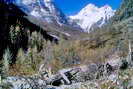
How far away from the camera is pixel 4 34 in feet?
270

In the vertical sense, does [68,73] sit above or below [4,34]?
below

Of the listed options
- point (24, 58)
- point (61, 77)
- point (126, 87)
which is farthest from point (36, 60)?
point (126, 87)

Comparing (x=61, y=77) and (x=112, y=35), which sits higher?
(x=112, y=35)

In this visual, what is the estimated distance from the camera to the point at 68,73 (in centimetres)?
4291

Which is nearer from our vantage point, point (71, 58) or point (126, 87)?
point (126, 87)

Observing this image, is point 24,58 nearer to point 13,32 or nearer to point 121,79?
point 13,32

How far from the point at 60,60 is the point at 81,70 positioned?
24011mm

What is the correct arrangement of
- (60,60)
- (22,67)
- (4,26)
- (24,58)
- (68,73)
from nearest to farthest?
(68,73)
(22,67)
(24,58)
(60,60)
(4,26)

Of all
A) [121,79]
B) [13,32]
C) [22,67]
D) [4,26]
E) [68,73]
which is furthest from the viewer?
[4,26]

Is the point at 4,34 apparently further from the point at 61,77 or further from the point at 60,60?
the point at 61,77

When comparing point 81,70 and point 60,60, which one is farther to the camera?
point 60,60

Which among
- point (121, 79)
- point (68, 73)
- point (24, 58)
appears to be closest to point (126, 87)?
point (121, 79)

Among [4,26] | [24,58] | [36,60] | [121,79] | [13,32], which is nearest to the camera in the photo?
[121,79]

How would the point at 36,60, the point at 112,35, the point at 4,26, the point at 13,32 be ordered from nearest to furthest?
the point at 36,60
the point at 13,32
the point at 4,26
the point at 112,35
